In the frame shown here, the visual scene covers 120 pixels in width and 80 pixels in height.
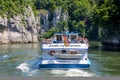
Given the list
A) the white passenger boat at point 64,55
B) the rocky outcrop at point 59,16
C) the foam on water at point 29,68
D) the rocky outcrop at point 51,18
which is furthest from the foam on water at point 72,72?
the rocky outcrop at point 59,16

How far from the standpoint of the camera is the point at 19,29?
12275 cm

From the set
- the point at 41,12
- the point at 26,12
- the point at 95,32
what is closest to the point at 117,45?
the point at 26,12

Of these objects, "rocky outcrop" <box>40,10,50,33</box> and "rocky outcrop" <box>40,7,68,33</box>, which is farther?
"rocky outcrop" <box>40,7,68,33</box>

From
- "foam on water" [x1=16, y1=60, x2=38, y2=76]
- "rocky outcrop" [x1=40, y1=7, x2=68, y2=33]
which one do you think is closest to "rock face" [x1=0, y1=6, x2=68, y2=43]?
"rocky outcrop" [x1=40, y1=7, x2=68, y2=33]

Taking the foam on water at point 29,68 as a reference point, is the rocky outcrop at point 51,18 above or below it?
above

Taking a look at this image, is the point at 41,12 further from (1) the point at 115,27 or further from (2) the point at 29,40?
(1) the point at 115,27

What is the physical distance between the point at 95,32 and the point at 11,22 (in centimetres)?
3920

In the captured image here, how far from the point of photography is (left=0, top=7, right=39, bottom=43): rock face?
116 metres

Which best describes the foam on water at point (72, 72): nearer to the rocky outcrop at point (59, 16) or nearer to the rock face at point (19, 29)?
the rock face at point (19, 29)

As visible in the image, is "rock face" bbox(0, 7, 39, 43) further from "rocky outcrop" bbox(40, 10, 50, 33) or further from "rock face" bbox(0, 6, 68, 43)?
"rocky outcrop" bbox(40, 10, 50, 33)

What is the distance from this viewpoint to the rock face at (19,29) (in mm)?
115875

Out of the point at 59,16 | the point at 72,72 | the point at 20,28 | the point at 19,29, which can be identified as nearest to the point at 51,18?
the point at 59,16

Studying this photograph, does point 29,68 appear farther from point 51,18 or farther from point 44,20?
point 51,18

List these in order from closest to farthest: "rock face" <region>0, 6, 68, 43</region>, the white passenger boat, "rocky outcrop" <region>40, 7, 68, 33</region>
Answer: the white passenger boat < "rock face" <region>0, 6, 68, 43</region> < "rocky outcrop" <region>40, 7, 68, 33</region>
